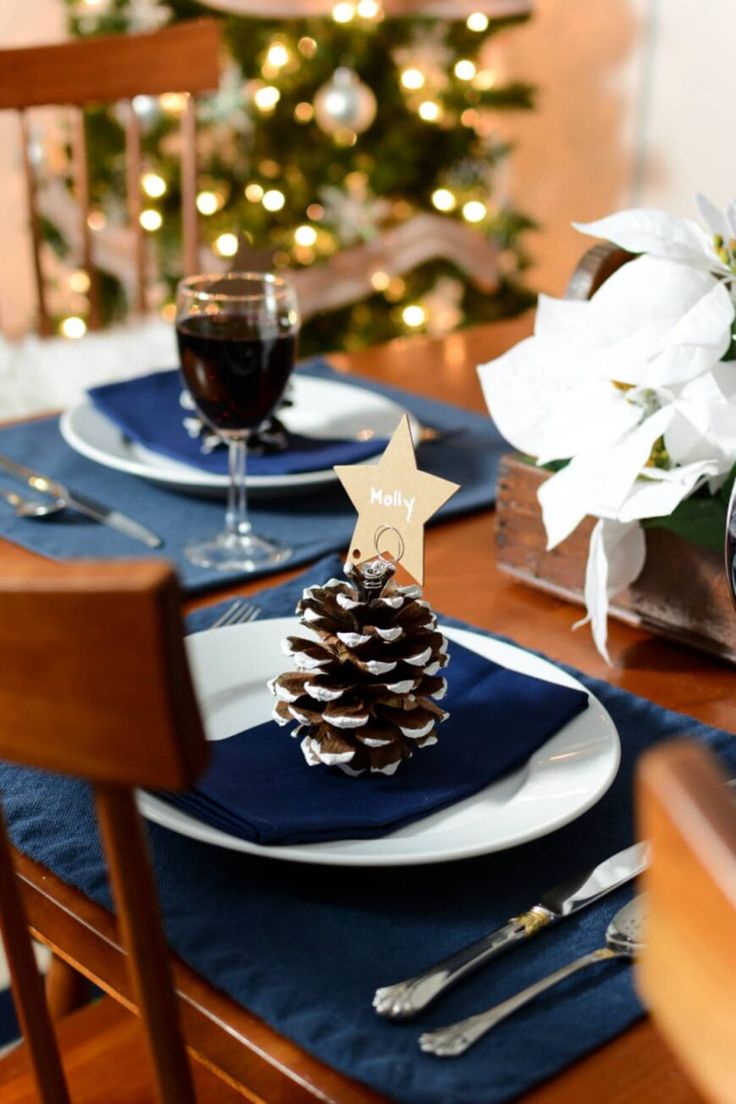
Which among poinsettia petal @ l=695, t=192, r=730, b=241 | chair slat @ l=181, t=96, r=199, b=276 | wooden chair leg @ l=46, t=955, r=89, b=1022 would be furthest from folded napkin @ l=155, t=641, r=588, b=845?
chair slat @ l=181, t=96, r=199, b=276

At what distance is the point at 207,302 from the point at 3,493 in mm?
246

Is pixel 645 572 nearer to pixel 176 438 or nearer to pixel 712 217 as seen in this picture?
pixel 712 217

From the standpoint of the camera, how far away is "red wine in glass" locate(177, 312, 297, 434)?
1.05m

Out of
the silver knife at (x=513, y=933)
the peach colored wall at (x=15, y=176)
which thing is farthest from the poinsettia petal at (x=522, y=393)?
the peach colored wall at (x=15, y=176)

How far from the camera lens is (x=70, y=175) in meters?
3.50

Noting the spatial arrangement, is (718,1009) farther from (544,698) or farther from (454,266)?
(454,266)

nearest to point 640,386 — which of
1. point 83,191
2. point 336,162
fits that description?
point 83,191

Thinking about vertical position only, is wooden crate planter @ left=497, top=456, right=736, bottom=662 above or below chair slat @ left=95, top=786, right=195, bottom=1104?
below

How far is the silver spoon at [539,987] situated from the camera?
530 millimetres

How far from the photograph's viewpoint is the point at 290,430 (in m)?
1.28

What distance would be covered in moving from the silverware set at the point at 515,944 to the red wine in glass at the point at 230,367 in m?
0.53

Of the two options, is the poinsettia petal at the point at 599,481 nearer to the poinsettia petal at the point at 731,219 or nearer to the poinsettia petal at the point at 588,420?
the poinsettia petal at the point at 588,420

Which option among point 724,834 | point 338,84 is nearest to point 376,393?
point 724,834

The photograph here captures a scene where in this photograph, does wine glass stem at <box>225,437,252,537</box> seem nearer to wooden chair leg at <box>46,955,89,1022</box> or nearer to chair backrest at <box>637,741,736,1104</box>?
wooden chair leg at <box>46,955,89,1022</box>
